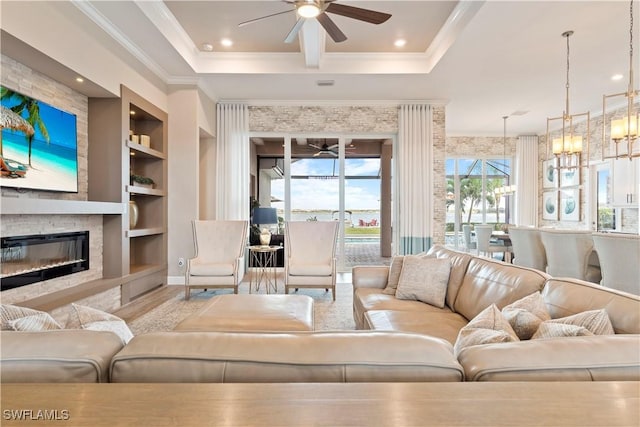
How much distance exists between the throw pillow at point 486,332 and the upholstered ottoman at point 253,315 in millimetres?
1087

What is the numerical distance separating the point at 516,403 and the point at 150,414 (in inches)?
27.4

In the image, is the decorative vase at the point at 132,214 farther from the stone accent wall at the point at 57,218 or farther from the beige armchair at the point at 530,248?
the beige armchair at the point at 530,248

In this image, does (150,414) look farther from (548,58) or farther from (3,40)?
→ (548,58)

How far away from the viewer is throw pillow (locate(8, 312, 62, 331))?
1.03 m

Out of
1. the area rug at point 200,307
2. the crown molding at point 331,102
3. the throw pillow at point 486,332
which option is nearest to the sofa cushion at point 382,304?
the area rug at point 200,307

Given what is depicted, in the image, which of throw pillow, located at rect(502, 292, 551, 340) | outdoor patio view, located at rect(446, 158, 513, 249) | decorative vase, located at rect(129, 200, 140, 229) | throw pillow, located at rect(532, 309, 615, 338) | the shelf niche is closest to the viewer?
throw pillow, located at rect(532, 309, 615, 338)

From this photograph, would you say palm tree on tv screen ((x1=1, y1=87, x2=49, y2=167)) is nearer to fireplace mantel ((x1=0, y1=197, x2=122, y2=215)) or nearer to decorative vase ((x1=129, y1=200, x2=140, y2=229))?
fireplace mantel ((x1=0, y1=197, x2=122, y2=215))

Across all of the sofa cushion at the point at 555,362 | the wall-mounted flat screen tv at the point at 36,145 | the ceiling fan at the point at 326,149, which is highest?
the ceiling fan at the point at 326,149

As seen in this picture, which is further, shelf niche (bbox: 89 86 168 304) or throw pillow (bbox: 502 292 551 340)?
shelf niche (bbox: 89 86 168 304)

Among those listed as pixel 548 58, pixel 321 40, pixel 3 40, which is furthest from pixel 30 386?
pixel 548 58

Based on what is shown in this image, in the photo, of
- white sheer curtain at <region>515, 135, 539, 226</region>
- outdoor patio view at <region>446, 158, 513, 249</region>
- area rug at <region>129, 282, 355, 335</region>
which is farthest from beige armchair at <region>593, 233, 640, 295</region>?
white sheer curtain at <region>515, 135, 539, 226</region>

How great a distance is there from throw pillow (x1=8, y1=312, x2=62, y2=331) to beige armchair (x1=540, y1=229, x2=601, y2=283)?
163 inches

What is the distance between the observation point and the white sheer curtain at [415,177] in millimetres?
5863

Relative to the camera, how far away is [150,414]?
2.12 feet
